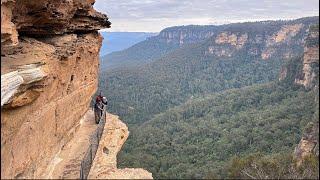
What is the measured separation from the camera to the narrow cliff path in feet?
39.6

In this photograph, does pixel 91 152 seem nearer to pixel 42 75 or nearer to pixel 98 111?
pixel 42 75

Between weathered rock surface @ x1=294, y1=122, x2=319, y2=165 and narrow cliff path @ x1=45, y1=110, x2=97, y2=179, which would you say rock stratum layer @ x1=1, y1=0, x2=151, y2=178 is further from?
weathered rock surface @ x1=294, y1=122, x2=319, y2=165

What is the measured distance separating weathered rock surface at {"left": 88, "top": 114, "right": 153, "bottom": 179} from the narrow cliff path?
0.53m

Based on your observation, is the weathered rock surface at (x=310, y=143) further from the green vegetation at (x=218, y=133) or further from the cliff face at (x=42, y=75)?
the cliff face at (x=42, y=75)

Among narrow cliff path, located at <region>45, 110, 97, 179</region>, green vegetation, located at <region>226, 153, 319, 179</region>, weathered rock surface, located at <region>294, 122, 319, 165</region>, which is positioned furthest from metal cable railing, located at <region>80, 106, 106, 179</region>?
weathered rock surface, located at <region>294, 122, 319, 165</region>

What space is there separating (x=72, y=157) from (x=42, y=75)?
134 inches

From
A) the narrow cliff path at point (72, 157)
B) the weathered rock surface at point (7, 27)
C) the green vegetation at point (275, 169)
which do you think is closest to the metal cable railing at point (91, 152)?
the narrow cliff path at point (72, 157)

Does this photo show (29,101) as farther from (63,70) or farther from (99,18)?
(99,18)

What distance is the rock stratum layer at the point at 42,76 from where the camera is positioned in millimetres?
9812

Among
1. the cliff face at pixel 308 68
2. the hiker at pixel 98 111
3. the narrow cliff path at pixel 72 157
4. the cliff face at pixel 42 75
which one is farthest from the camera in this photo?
the cliff face at pixel 308 68

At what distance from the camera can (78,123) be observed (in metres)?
16.1

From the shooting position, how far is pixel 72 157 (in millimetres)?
13367

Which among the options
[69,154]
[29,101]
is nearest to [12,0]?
[29,101]

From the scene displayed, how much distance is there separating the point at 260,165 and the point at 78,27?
2517 centimetres
